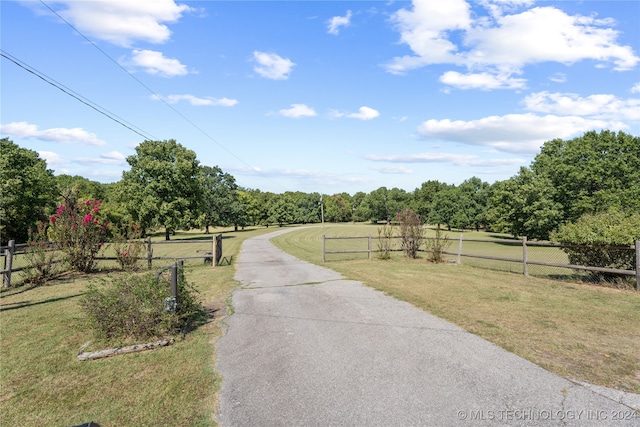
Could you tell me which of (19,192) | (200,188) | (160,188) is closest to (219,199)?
(200,188)

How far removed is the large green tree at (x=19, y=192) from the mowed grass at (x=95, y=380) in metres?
33.8

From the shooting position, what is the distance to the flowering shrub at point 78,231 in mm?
12898

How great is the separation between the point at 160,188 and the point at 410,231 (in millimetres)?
34205

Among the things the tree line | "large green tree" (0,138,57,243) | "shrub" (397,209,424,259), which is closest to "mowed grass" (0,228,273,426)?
"shrub" (397,209,424,259)

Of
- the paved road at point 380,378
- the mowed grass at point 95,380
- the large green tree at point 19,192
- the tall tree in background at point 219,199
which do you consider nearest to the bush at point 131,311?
the mowed grass at point 95,380

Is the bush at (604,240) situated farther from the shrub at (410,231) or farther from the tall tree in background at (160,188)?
the tall tree in background at (160,188)

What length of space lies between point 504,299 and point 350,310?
432 centimetres

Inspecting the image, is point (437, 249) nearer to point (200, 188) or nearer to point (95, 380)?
point (95, 380)

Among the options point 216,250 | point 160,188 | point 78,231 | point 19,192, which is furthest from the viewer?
point 160,188

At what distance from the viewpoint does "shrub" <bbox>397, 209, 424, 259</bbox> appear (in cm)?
1794

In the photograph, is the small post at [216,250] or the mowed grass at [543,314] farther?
the small post at [216,250]

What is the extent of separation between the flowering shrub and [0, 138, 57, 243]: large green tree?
25145 millimetres

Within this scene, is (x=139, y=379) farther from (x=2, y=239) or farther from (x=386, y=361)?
(x=2, y=239)

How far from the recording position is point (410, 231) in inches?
708
